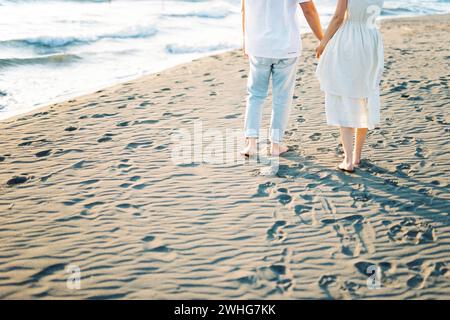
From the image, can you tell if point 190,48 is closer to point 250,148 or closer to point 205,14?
point 250,148

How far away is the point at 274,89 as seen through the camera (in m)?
4.23

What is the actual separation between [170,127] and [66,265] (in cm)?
282

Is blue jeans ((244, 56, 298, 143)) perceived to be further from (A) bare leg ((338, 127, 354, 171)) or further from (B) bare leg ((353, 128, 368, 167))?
(B) bare leg ((353, 128, 368, 167))

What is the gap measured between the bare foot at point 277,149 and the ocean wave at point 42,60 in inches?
306

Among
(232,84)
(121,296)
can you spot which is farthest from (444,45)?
(121,296)

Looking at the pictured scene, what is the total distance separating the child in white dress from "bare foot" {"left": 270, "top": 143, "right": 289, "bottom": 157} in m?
0.73

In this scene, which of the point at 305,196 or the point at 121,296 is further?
the point at 305,196

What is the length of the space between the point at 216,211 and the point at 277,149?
4.06 ft

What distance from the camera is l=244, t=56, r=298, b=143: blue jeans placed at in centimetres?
409

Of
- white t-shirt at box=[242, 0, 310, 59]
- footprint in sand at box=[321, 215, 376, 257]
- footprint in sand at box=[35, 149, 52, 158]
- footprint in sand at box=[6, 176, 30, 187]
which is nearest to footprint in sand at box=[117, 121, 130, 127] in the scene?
footprint in sand at box=[35, 149, 52, 158]

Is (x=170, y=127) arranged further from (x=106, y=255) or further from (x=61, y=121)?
(x=106, y=255)

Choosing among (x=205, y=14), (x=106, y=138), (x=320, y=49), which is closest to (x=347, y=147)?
(x=320, y=49)

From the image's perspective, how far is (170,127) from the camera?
17.9 feet

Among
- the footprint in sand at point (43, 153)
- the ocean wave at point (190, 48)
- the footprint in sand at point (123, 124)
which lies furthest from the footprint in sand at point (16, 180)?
the ocean wave at point (190, 48)
